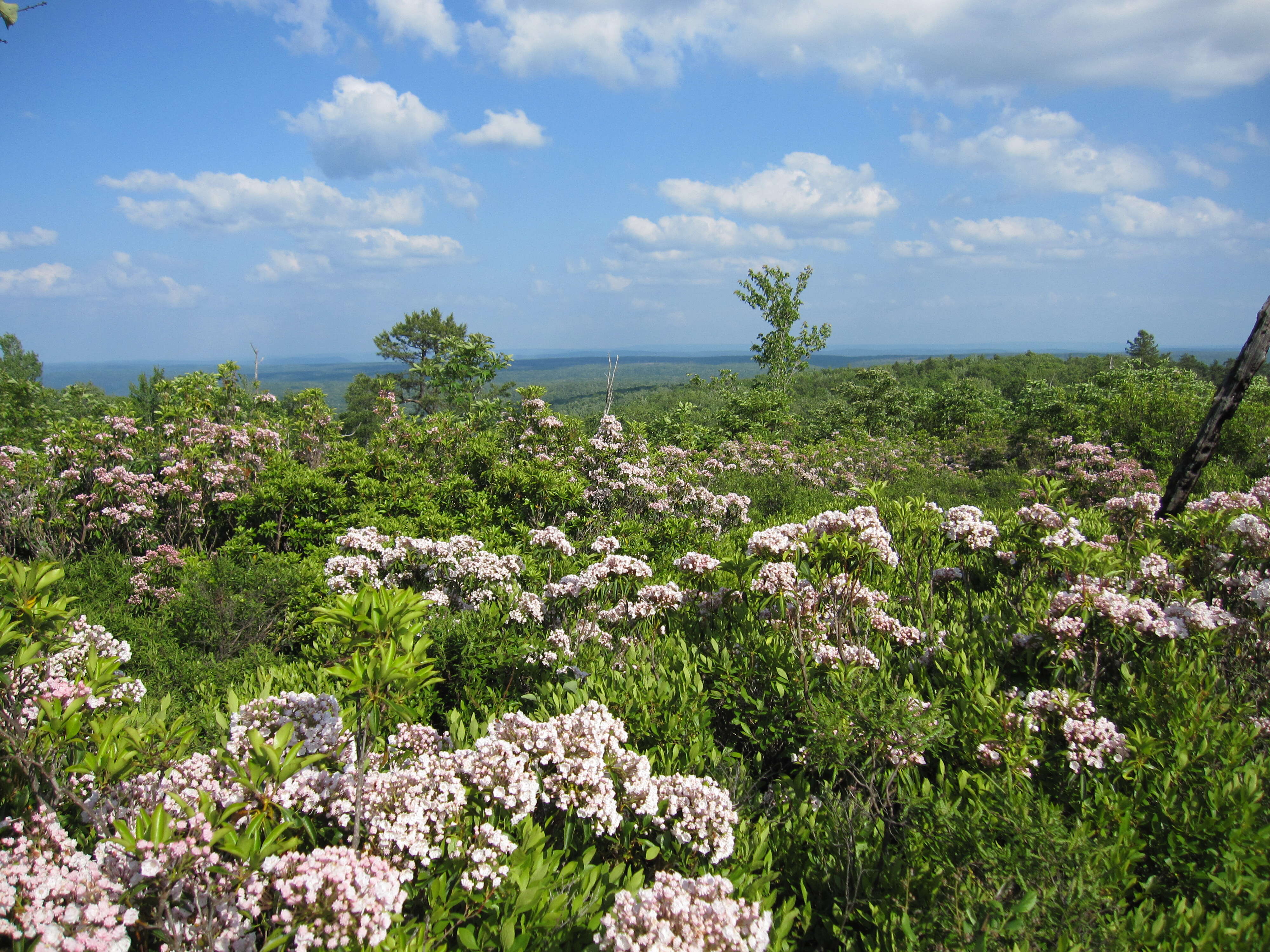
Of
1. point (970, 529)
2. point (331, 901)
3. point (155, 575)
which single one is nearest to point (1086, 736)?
point (970, 529)

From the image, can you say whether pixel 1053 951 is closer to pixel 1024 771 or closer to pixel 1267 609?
pixel 1024 771

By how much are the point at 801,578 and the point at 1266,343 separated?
7.21 m

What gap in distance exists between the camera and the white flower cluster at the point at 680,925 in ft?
6.35

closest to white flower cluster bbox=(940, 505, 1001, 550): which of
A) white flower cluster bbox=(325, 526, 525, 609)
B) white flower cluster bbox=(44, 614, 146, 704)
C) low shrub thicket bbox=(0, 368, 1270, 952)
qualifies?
low shrub thicket bbox=(0, 368, 1270, 952)

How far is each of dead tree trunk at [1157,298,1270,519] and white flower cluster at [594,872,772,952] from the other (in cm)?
806

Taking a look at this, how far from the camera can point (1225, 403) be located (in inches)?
293

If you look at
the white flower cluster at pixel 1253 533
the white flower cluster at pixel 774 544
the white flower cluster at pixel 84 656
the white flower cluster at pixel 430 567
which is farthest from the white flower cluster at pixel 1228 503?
the white flower cluster at pixel 84 656

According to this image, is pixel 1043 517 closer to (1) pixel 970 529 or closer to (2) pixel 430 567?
(1) pixel 970 529

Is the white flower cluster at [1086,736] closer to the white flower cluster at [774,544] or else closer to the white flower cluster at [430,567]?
the white flower cluster at [774,544]

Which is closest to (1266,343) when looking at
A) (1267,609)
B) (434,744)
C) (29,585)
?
(1267,609)

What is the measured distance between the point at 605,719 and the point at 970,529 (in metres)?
3.90

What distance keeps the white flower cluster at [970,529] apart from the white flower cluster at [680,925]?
13.7ft

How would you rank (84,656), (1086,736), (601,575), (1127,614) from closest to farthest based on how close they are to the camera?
(84,656) < (1086,736) < (1127,614) < (601,575)

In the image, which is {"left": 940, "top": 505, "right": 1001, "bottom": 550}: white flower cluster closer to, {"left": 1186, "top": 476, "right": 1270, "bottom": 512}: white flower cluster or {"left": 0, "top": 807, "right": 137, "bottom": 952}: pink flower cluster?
{"left": 1186, "top": 476, "right": 1270, "bottom": 512}: white flower cluster
